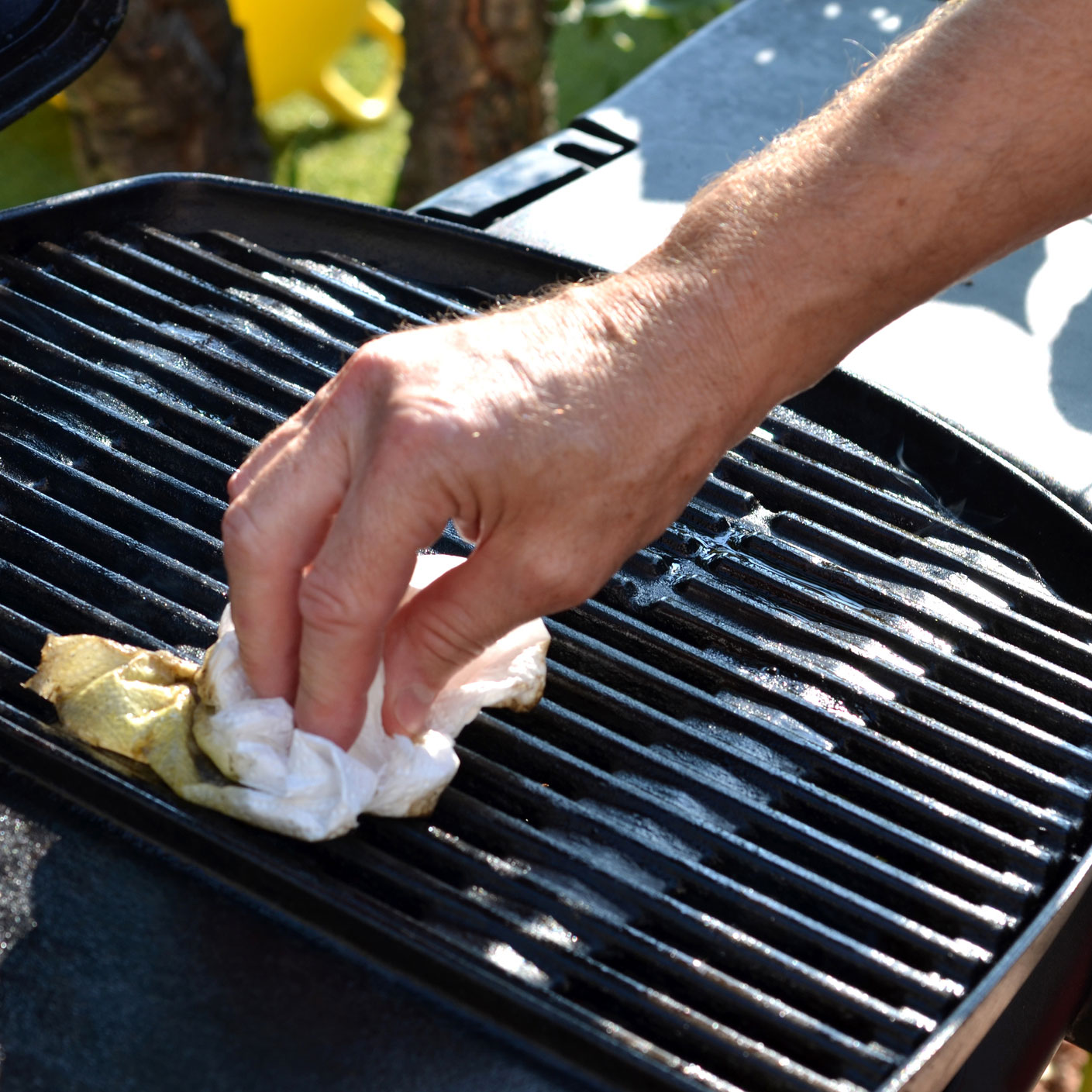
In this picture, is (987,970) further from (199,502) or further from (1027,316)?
(1027,316)

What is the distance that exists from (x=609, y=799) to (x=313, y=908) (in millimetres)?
326

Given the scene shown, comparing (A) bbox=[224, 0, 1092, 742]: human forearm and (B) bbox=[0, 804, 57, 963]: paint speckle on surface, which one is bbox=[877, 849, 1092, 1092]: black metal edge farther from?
(B) bbox=[0, 804, 57, 963]: paint speckle on surface

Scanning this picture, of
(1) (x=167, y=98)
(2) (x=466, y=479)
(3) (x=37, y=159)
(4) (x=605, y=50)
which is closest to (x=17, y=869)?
(2) (x=466, y=479)

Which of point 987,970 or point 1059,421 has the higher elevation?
point 1059,421

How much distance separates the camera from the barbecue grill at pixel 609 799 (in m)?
1.08

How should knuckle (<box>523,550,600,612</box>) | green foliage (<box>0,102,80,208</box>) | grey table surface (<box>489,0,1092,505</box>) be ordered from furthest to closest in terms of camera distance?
1. green foliage (<box>0,102,80,208</box>)
2. grey table surface (<box>489,0,1092,505</box>)
3. knuckle (<box>523,550,600,612</box>)

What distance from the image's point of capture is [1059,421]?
1.90 m

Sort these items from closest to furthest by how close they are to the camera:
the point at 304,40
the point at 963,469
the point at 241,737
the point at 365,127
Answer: the point at 241,737
the point at 963,469
the point at 304,40
the point at 365,127

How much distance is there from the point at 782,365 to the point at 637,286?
171 mm

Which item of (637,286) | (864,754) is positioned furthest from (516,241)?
(864,754)

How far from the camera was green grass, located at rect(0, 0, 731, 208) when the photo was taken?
516 centimetres

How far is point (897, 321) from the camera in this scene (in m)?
2.09

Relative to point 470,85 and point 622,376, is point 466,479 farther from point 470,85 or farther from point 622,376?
point 470,85

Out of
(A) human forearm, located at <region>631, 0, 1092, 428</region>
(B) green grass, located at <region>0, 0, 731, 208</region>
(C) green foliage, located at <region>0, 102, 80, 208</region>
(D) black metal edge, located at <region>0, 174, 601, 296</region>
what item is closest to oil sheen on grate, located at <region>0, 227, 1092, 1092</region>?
(D) black metal edge, located at <region>0, 174, 601, 296</region>
